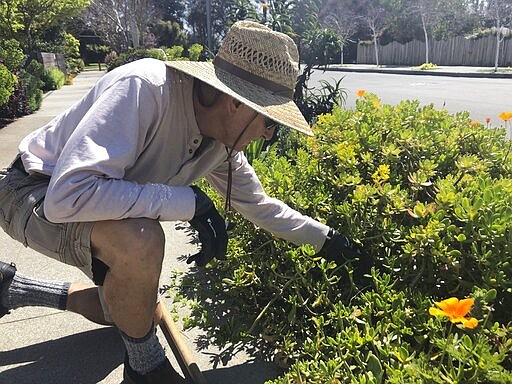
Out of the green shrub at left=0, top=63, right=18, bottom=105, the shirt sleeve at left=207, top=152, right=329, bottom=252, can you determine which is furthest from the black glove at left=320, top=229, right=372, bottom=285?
the green shrub at left=0, top=63, right=18, bottom=105

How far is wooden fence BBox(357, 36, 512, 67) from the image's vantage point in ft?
100

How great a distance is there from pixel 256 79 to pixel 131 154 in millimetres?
542

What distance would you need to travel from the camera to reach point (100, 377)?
2230mm

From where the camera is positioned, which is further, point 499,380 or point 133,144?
point 133,144

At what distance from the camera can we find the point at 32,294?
97.4 inches

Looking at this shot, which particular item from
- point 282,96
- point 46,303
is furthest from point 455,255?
point 46,303

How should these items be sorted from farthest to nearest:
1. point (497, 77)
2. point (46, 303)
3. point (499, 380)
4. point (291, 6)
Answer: point (497, 77), point (291, 6), point (46, 303), point (499, 380)

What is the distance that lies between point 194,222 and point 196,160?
296 millimetres

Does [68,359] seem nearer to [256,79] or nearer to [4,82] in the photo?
[256,79]

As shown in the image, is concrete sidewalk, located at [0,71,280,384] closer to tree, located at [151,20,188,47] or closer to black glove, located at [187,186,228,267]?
black glove, located at [187,186,228,267]

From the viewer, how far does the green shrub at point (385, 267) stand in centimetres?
167

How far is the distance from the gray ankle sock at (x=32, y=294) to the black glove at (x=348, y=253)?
4.14 ft

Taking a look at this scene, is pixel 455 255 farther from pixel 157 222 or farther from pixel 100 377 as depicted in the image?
pixel 100 377

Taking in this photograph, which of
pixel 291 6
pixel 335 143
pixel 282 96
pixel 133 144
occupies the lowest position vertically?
pixel 335 143
